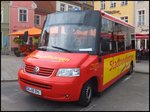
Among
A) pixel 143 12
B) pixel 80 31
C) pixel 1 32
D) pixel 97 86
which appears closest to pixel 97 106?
pixel 97 86

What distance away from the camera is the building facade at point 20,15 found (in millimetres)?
38156

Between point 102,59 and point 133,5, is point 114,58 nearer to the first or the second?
point 102,59

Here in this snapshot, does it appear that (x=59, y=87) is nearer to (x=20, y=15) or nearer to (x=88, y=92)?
(x=88, y=92)

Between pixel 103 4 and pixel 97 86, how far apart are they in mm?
34691

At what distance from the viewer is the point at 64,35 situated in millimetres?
7676

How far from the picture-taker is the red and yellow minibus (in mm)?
6609

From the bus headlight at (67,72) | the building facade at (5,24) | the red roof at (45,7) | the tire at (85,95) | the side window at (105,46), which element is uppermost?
the red roof at (45,7)

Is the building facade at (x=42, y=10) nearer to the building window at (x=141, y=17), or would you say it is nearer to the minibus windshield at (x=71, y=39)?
the building window at (x=141, y=17)

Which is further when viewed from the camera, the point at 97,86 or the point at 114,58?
the point at 114,58

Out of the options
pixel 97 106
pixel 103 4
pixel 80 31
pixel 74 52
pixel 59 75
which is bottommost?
pixel 97 106

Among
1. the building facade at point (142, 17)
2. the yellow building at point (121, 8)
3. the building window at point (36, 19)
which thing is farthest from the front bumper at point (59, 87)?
the building window at point (36, 19)

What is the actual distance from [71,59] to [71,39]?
2.68ft

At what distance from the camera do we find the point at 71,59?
273 inches

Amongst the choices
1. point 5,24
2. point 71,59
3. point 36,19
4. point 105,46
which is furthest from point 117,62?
point 36,19
